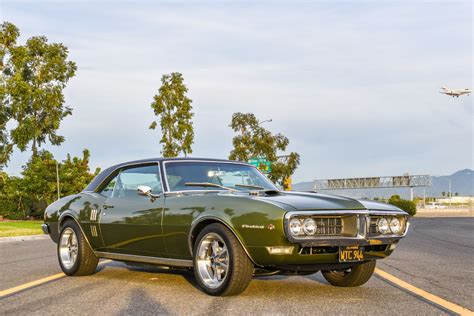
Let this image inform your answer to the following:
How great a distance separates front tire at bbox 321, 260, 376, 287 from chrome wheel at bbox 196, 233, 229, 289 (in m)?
1.52

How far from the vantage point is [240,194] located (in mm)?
6930

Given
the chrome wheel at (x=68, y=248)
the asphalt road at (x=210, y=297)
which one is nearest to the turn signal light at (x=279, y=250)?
the asphalt road at (x=210, y=297)

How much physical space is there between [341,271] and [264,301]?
62.7 inches

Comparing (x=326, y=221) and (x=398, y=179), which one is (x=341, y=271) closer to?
(x=326, y=221)

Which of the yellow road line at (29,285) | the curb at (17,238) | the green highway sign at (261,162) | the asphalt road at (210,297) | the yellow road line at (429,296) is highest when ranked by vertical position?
the green highway sign at (261,162)

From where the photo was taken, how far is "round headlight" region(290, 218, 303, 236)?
612cm

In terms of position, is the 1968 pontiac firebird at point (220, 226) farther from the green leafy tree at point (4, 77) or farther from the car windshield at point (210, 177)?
the green leafy tree at point (4, 77)

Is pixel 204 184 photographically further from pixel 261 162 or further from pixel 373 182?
pixel 373 182

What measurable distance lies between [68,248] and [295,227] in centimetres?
390

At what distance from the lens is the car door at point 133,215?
7387 mm

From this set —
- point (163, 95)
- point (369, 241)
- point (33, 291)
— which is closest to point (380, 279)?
point (369, 241)

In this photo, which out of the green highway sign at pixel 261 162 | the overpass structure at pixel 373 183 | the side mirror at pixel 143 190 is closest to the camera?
the side mirror at pixel 143 190

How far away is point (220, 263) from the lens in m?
→ 6.52

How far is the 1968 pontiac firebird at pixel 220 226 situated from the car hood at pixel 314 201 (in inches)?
0.4
